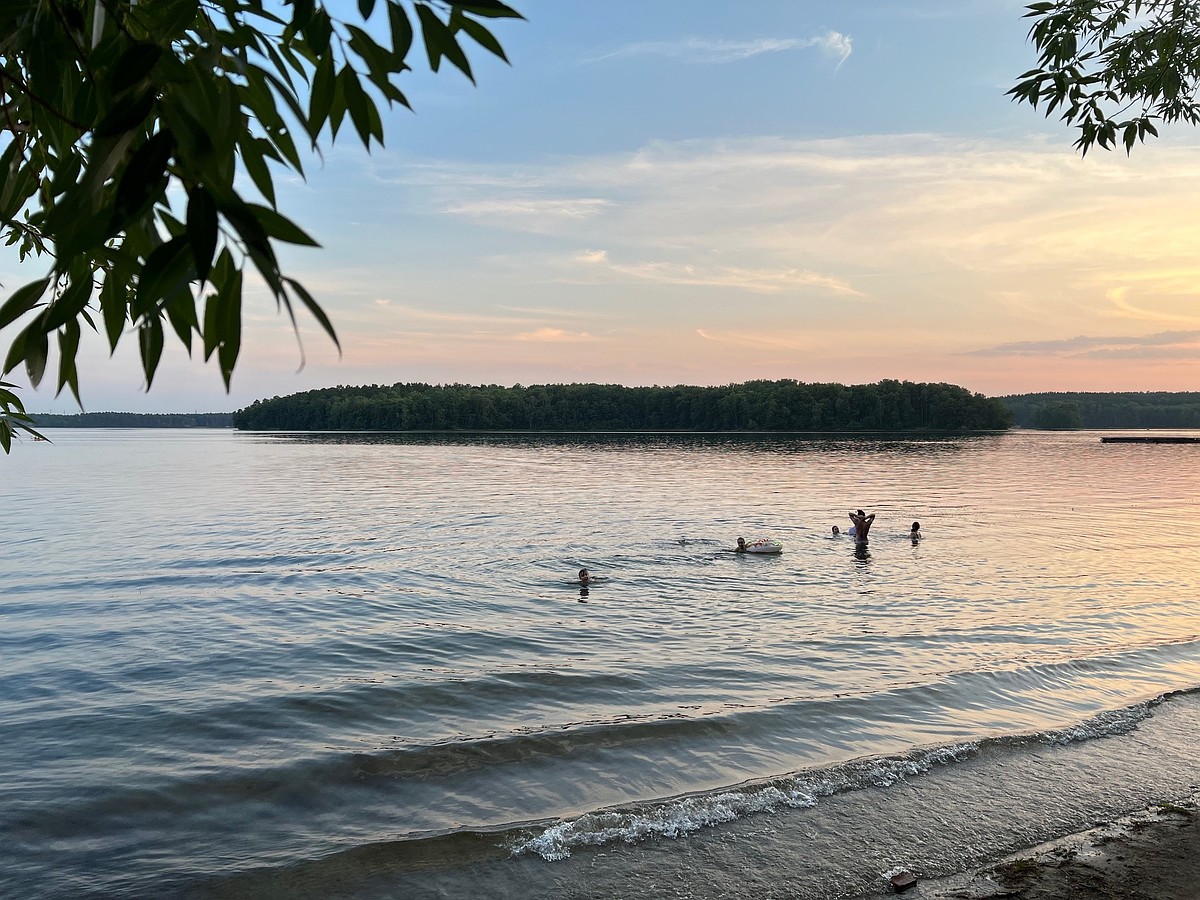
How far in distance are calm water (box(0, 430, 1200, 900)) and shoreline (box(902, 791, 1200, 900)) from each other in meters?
0.39

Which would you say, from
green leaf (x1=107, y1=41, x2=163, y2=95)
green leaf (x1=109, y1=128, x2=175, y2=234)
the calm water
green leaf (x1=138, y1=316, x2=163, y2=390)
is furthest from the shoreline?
green leaf (x1=107, y1=41, x2=163, y2=95)

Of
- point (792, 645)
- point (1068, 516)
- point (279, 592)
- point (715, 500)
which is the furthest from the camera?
point (715, 500)

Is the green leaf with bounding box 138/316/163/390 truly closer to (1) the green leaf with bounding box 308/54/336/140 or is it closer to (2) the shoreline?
(1) the green leaf with bounding box 308/54/336/140

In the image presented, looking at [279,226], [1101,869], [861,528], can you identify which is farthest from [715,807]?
[861,528]

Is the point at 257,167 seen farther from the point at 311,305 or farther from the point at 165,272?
the point at 311,305

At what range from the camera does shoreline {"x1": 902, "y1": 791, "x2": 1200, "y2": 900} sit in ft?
21.6

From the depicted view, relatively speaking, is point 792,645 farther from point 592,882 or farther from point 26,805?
point 26,805

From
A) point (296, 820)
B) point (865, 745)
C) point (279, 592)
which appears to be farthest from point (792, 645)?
point (279, 592)

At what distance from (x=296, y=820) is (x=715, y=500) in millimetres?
41168

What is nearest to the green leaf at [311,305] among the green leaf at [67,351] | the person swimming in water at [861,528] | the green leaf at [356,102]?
the green leaf at [356,102]

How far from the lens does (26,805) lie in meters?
9.35

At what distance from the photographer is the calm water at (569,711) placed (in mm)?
7965

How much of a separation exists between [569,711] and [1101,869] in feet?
23.5

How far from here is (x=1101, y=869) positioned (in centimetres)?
699
